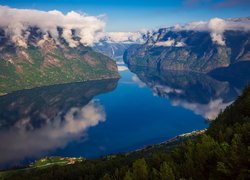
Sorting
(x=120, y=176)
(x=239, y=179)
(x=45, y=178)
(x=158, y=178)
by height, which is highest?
(x=239, y=179)

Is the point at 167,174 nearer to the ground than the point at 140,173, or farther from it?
farther from it

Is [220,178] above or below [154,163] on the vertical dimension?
above

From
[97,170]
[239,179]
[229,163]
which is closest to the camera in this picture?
[239,179]

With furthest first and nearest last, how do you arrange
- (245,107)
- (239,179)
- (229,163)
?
(245,107)
(229,163)
(239,179)

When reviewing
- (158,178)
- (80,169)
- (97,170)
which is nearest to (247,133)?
(158,178)

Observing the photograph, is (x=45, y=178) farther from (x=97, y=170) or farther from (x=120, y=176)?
(x=120, y=176)

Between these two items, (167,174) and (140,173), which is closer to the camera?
(167,174)

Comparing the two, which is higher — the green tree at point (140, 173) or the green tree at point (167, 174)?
the green tree at point (167, 174)

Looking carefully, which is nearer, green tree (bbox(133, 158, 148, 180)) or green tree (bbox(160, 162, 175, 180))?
green tree (bbox(160, 162, 175, 180))

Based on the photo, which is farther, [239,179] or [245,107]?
[245,107]

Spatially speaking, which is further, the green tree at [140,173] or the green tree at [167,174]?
the green tree at [140,173]

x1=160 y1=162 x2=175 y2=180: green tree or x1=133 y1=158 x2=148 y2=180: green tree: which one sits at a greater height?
x1=160 y1=162 x2=175 y2=180: green tree
